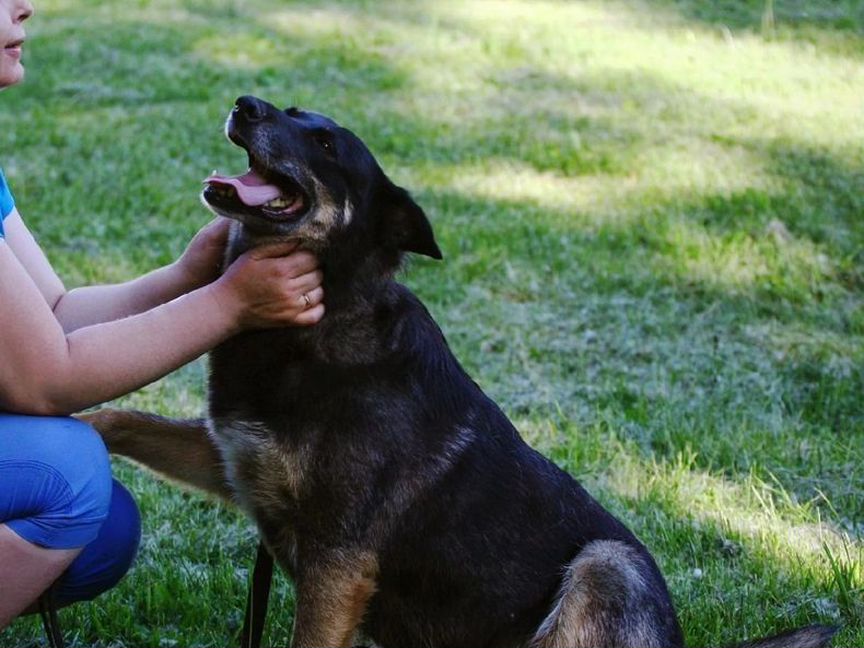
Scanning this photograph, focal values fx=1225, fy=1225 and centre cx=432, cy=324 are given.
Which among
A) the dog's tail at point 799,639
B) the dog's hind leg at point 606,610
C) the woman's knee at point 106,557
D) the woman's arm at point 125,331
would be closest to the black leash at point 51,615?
the woman's knee at point 106,557

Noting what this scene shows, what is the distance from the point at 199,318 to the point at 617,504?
2114 millimetres

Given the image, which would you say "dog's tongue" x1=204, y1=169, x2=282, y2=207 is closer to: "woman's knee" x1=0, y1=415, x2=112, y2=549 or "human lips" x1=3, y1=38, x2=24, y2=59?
"human lips" x1=3, y1=38, x2=24, y2=59

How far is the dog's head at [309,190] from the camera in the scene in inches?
119

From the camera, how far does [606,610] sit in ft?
10.1

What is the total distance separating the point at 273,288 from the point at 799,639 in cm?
159

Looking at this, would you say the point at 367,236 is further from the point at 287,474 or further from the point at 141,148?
the point at 141,148

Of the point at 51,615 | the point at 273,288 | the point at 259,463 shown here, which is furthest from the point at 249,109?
the point at 51,615

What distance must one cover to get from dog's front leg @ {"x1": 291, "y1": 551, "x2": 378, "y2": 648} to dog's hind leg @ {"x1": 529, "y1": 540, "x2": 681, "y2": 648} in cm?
49

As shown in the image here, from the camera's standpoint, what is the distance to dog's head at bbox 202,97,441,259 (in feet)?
9.94

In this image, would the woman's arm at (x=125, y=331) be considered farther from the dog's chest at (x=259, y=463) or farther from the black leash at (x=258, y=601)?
the black leash at (x=258, y=601)

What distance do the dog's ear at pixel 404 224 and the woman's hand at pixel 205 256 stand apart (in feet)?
1.43

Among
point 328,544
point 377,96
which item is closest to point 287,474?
point 328,544

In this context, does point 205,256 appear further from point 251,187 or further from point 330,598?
point 330,598

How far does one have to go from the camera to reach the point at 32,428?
110 inches
